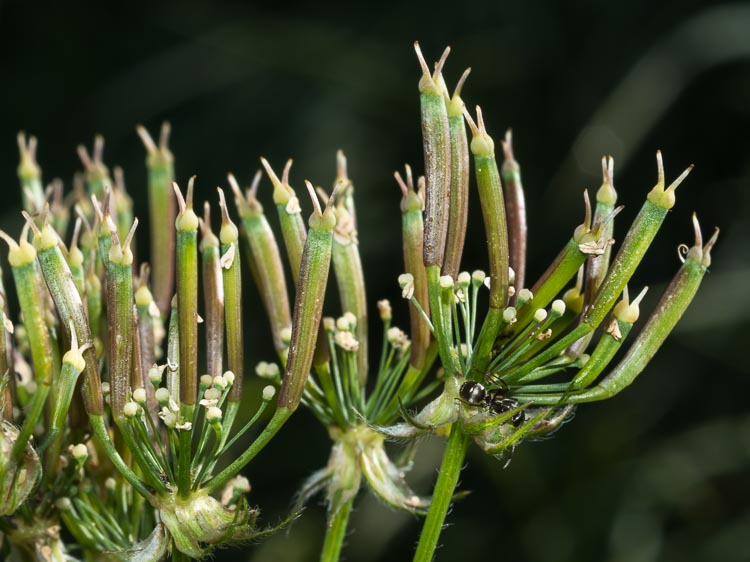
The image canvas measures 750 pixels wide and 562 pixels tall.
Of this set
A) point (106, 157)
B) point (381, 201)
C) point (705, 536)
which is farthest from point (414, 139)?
point (705, 536)

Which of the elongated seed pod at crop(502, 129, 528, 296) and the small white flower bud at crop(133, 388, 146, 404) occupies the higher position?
the elongated seed pod at crop(502, 129, 528, 296)

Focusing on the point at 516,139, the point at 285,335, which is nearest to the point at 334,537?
the point at 285,335

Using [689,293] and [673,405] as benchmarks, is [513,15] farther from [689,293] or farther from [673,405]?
[689,293]

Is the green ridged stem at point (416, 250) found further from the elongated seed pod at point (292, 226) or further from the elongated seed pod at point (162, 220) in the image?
the elongated seed pod at point (162, 220)

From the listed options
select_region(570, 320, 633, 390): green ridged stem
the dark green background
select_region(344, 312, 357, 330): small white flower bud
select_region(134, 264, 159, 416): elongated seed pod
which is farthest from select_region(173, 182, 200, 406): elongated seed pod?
the dark green background

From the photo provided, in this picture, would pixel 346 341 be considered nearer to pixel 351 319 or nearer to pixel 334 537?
pixel 351 319

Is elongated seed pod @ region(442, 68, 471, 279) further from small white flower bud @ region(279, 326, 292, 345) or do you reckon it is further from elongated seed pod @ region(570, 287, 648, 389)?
small white flower bud @ region(279, 326, 292, 345)

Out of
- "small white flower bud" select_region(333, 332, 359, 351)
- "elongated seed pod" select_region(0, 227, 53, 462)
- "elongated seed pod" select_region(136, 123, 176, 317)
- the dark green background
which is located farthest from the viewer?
the dark green background

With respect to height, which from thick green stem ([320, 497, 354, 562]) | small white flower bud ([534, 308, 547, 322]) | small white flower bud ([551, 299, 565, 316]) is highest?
small white flower bud ([551, 299, 565, 316])
